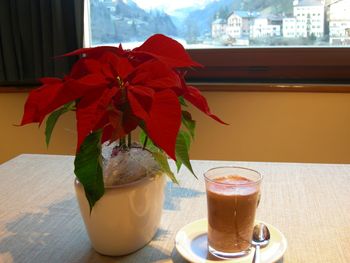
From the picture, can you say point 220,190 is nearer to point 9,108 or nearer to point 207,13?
point 207,13

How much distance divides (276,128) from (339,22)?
580 mm

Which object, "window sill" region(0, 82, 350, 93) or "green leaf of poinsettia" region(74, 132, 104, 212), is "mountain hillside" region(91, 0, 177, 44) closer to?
"window sill" region(0, 82, 350, 93)

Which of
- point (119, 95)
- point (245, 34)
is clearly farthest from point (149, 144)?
point (245, 34)

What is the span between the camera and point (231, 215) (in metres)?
0.68

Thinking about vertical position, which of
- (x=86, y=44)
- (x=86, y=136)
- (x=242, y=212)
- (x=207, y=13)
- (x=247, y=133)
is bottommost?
(x=247, y=133)

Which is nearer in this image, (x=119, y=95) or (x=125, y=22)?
(x=119, y=95)

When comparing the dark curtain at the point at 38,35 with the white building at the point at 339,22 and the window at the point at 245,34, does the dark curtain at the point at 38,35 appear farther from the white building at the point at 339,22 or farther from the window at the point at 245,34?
the white building at the point at 339,22

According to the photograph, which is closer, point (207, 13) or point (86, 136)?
point (86, 136)

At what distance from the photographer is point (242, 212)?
0.68 metres

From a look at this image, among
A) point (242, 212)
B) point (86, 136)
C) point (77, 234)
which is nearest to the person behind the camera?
point (86, 136)

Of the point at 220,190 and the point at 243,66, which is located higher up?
the point at 243,66

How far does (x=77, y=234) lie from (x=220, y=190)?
0.30 meters

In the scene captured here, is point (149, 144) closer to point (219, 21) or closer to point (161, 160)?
point (161, 160)

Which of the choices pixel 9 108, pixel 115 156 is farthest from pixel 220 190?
pixel 9 108
